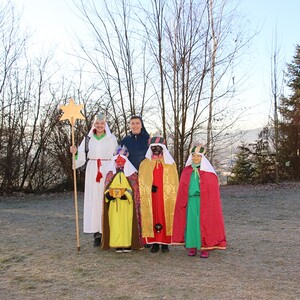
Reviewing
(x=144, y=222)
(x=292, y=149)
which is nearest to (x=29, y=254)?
(x=144, y=222)

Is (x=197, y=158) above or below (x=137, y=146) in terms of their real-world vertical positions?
below

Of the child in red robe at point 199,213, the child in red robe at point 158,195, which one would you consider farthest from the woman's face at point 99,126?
the child in red robe at point 199,213

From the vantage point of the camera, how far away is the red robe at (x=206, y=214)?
5.15 metres

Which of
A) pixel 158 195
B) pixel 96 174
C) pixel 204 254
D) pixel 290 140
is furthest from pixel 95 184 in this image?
pixel 290 140

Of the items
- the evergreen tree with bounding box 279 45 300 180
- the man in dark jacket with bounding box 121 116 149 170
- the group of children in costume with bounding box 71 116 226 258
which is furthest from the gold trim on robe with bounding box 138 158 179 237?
the evergreen tree with bounding box 279 45 300 180

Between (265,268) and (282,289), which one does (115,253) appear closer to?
(265,268)

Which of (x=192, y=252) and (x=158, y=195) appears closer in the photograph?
(x=192, y=252)

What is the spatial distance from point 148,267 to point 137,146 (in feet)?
5.65

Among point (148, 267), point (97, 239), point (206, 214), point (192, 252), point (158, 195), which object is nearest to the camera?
point (148, 267)

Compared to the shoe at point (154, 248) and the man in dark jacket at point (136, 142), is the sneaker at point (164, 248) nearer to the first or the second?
the shoe at point (154, 248)

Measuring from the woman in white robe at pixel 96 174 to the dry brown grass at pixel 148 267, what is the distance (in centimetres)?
33

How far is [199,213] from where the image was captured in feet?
17.0

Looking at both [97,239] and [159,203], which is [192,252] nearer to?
[159,203]

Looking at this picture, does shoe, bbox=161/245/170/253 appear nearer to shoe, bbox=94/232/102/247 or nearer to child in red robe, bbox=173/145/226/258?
child in red robe, bbox=173/145/226/258
